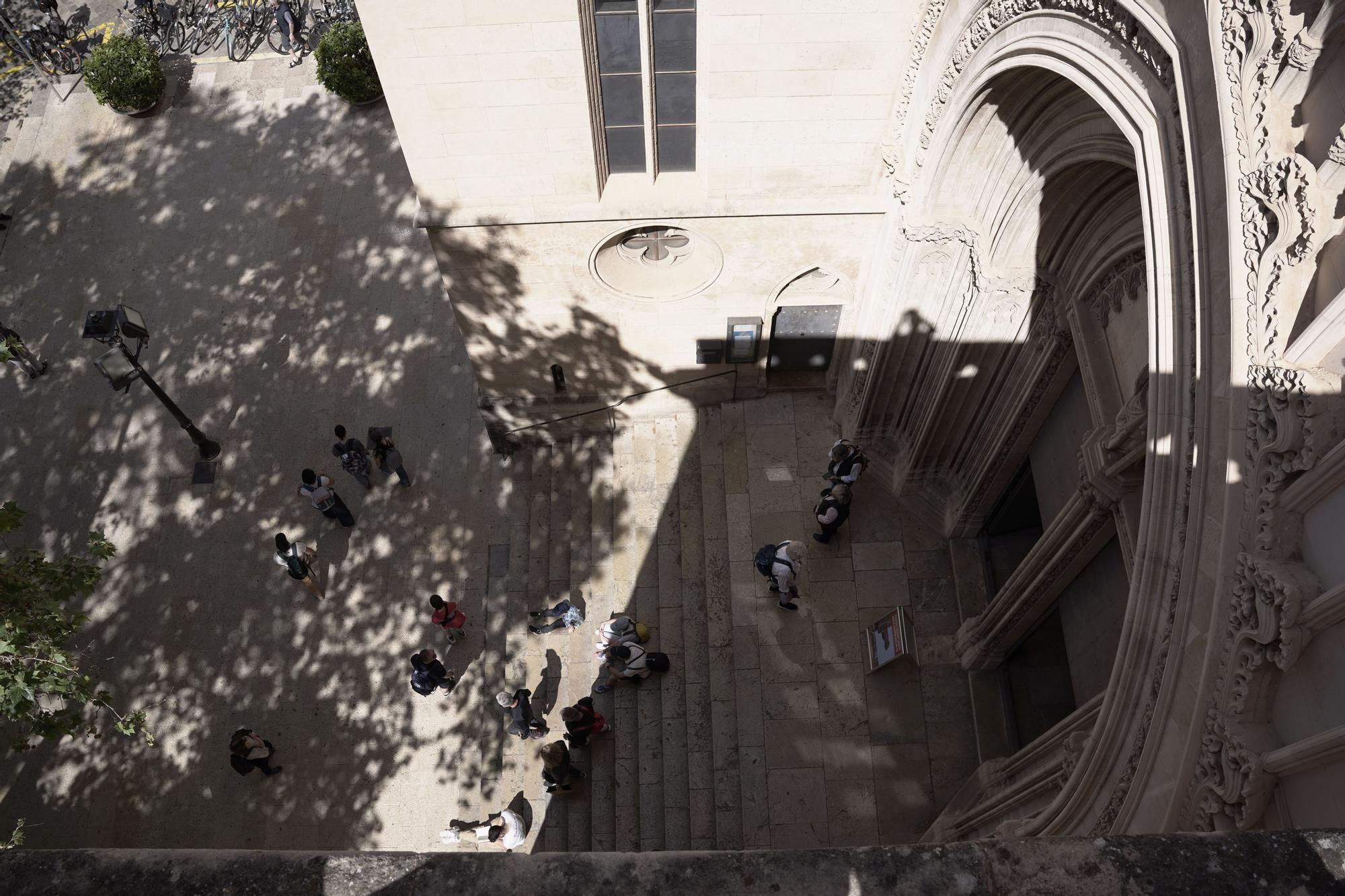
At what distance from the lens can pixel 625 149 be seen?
34.4 ft

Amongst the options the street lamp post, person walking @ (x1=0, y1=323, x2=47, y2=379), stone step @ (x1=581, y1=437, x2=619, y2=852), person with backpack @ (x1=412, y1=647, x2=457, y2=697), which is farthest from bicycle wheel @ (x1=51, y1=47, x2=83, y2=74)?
person with backpack @ (x1=412, y1=647, x2=457, y2=697)

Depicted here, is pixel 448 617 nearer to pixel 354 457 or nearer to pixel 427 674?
pixel 427 674

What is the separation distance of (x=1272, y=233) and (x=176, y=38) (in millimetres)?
23203

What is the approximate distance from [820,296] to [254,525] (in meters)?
9.64

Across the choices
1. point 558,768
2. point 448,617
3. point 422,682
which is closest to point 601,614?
point 448,617

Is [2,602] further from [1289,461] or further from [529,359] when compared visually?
[1289,461]

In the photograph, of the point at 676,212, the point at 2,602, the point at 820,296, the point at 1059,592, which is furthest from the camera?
the point at 820,296

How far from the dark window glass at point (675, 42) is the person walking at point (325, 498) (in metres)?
7.49

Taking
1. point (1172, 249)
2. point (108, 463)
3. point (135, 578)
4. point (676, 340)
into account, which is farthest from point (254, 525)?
point (1172, 249)

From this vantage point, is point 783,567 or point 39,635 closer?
point 39,635

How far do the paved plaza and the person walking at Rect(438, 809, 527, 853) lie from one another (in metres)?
0.41

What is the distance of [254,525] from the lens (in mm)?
14258

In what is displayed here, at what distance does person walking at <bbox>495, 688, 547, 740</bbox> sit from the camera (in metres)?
A: 11.7

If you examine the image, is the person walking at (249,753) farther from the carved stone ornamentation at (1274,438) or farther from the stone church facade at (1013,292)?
the carved stone ornamentation at (1274,438)
